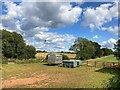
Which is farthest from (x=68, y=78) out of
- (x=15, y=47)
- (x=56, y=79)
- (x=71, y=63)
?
(x=15, y=47)

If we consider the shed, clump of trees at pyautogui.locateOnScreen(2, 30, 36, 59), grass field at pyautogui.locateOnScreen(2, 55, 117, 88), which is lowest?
grass field at pyautogui.locateOnScreen(2, 55, 117, 88)

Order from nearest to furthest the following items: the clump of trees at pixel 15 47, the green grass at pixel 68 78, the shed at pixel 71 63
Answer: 1. the green grass at pixel 68 78
2. the shed at pixel 71 63
3. the clump of trees at pixel 15 47

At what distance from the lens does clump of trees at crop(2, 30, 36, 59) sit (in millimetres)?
63750

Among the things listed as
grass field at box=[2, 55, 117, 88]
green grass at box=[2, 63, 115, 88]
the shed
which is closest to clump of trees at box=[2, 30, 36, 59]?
the shed

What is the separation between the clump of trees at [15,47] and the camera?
63.8 m

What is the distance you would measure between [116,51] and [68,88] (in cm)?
1575

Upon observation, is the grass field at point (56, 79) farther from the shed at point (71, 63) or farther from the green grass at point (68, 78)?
the shed at point (71, 63)

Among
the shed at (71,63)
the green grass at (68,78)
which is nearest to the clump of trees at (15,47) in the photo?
the shed at (71,63)

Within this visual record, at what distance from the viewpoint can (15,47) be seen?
6769cm

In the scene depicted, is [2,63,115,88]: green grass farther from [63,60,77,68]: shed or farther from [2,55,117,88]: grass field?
[63,60,77,68]: shed

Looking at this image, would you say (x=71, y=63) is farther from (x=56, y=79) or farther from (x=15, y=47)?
(x=15, y=47)

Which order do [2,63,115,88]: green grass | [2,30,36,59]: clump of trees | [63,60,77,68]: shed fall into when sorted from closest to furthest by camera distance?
1. [2,63,115,88]: green grass
2. [63,60,77,68]: shed
3. [2,30,36,59]: clump of trees

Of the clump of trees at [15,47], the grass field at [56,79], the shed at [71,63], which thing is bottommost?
the grass field at [56,79]

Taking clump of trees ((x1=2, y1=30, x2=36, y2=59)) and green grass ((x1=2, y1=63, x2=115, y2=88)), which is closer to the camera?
green grass ((x1=2, y1=63, x2=115, y2=88))
